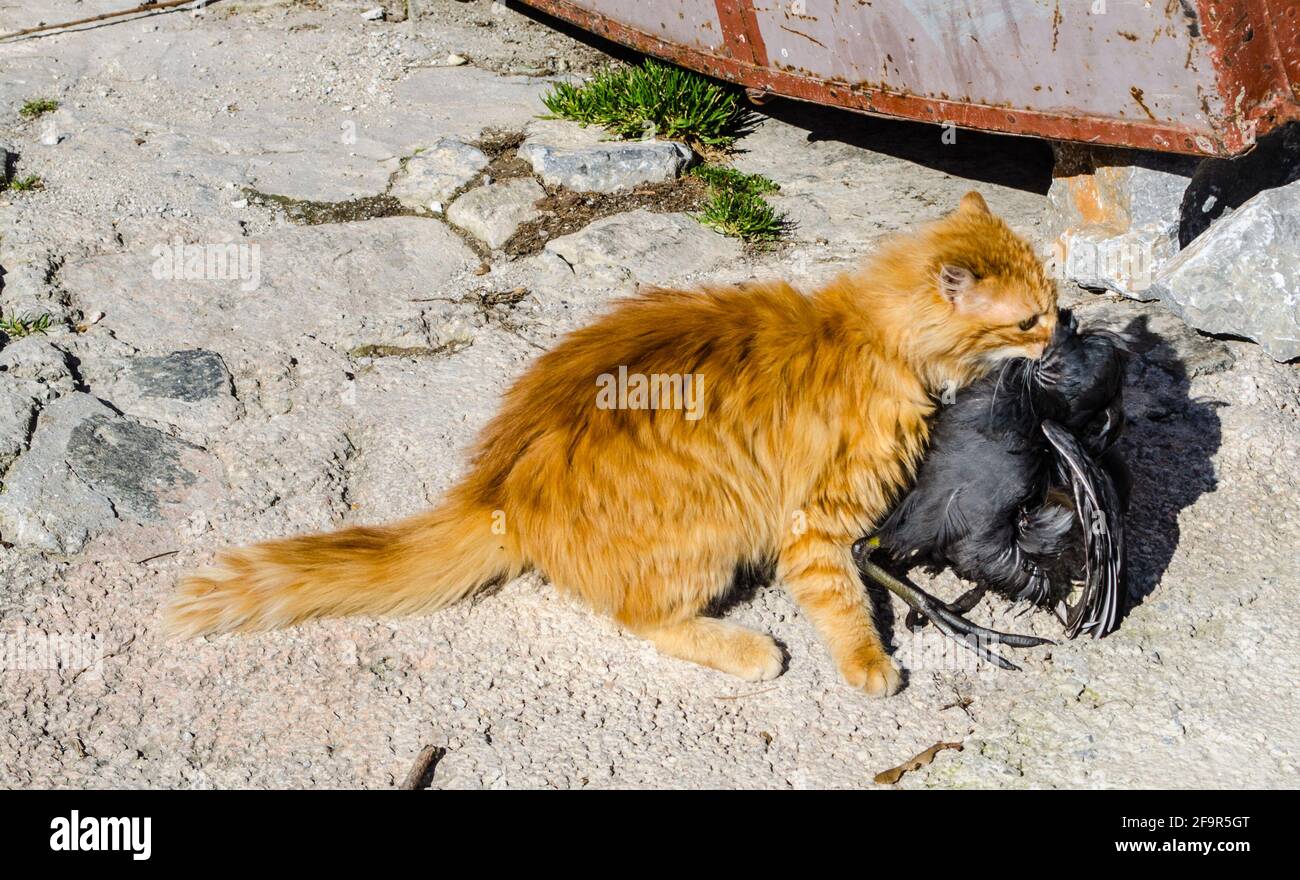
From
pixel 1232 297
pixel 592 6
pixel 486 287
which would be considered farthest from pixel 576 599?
pixel 592 6

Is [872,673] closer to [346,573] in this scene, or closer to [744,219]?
[346,573]

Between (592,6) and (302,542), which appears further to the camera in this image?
(592,6)

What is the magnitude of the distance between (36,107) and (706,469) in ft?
15.0

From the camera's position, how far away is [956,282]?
3305 millimetres

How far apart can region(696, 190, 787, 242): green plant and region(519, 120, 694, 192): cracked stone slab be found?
42 cm

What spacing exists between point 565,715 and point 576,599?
1.50 feet

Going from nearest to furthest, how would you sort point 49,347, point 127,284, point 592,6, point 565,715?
1. point 565,715
2. point 49,347
3. point 127,284
4. point 592,6

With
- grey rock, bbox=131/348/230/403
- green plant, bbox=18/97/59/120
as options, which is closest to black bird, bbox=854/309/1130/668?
grey rock, bbox=131/348/230/403

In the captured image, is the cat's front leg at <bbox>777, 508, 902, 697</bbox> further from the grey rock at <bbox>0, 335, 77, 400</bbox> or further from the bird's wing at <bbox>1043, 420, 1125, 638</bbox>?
the grey rock at <bbox>0, 335, 77, 400</bbox>

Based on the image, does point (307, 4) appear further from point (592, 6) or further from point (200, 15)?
point (592, 6)

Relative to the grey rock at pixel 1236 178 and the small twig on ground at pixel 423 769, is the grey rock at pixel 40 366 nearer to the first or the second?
the small twig on ground at pixel 423 769

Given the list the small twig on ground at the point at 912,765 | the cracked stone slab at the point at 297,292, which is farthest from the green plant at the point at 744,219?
the small twig on ground at the point at 912,765

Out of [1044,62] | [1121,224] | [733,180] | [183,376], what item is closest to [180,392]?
[183,376]

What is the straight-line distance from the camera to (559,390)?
3443 mm
